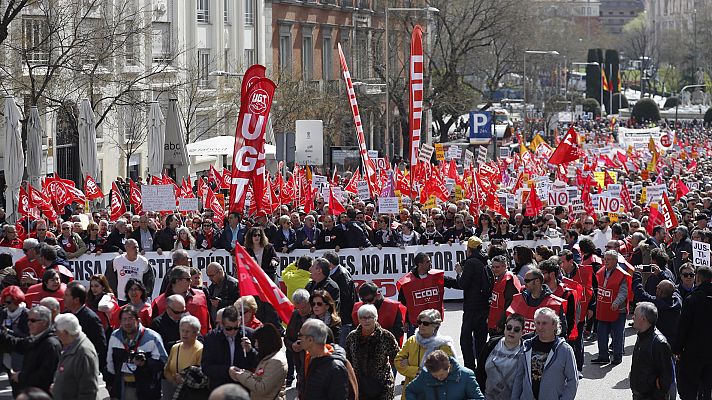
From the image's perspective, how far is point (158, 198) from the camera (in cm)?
2330

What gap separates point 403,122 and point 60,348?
46.0 meters

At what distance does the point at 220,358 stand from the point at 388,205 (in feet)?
41.2

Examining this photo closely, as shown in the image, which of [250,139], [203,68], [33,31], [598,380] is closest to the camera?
[598,380]

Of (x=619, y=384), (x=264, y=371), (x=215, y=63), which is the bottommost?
(x=619, y=384)

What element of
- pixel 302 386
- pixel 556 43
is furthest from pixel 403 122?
pixel 556 43

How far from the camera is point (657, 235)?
66.6ft

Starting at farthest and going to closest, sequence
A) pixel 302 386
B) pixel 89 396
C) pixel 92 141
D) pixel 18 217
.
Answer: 1. pixel 92 141
2. pixel 18 217
3. pixel 302 386
4. pixel 89 396

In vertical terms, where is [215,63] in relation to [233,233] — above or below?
above

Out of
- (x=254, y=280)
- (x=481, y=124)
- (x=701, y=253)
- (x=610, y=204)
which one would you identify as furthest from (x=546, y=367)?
(x=481, y=124)

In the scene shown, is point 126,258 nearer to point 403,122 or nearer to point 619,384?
point 619,384

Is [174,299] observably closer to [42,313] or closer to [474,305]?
[42,313]

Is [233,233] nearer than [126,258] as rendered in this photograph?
No

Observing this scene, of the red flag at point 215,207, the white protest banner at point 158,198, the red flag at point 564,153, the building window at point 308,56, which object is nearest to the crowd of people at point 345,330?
the white protest banner at point 158,198

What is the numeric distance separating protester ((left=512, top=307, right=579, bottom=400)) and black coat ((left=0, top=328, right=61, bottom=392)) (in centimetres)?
322
